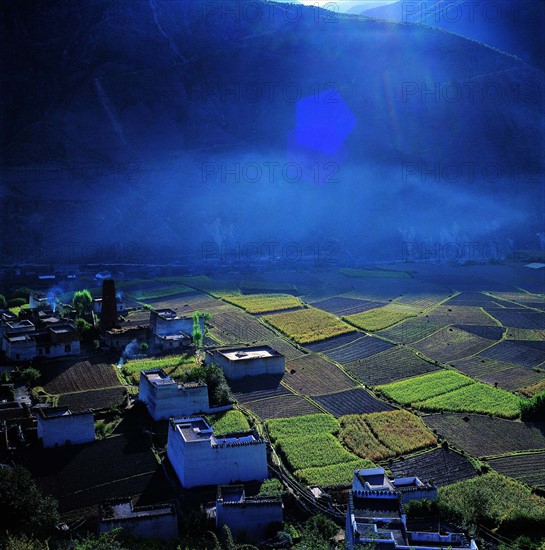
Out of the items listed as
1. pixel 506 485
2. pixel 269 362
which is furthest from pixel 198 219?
pixel 506 485

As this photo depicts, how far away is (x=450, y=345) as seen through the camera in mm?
43000

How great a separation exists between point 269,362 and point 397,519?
1778 cm

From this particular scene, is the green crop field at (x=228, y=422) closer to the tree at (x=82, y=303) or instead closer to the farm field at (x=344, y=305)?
the tree at (x=82, y=303)

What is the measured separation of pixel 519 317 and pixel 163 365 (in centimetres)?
2630

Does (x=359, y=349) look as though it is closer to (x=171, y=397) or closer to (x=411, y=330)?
(x=411, y=330)

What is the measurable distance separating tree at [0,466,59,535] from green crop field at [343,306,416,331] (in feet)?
91.6

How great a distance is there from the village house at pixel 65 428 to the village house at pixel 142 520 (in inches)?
245

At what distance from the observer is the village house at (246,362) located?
117 ft

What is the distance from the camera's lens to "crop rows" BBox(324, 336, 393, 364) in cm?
4016

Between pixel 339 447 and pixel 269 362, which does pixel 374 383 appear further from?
pixel 339 447

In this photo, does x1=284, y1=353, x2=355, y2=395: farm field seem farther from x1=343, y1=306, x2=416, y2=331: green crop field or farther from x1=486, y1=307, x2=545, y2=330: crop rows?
x1=486, y1=307, x2=545, y2=330: crop rows

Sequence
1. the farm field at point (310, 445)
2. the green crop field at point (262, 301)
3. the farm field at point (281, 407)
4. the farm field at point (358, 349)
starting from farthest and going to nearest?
the green crop field at point (262, 301)
the farm field at point (358, 349)
the farm field at point (281, 407)
the farm field at point (310, 445)

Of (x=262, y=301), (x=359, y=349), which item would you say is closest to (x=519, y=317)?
(x=359, y=349)

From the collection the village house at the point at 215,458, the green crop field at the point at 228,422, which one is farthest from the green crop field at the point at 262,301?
the village house at the point at 215,458
